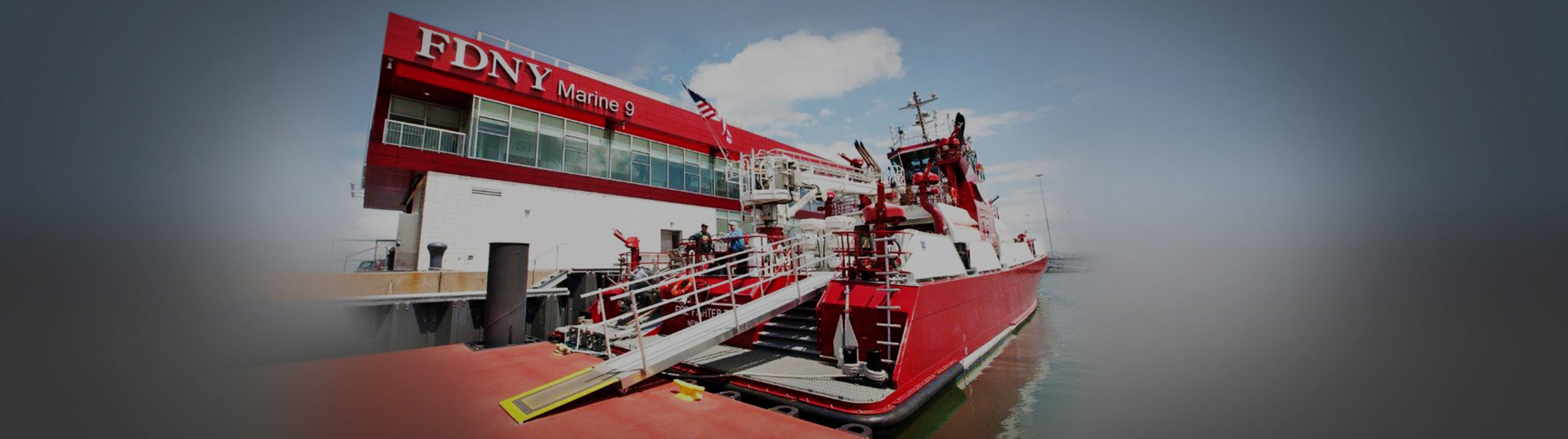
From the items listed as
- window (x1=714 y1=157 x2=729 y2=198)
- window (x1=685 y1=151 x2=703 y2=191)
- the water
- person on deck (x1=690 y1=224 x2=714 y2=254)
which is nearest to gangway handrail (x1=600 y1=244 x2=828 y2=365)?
person on deck (x1=690 y1=224 x2=714 y2=254)

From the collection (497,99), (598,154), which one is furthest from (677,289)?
(497,99)

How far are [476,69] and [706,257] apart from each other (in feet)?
34.6

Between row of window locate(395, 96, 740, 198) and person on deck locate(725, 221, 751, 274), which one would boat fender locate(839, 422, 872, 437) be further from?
row of window locate(395, 96, 740, 198)

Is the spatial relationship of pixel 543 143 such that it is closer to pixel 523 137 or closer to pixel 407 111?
pixel 523 137

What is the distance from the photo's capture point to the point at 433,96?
14227 millimetres

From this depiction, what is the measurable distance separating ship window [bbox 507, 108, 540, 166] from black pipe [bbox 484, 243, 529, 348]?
27.5ft

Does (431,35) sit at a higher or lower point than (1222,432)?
higher

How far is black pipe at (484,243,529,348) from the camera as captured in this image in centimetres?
763

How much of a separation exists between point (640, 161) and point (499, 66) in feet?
18.7

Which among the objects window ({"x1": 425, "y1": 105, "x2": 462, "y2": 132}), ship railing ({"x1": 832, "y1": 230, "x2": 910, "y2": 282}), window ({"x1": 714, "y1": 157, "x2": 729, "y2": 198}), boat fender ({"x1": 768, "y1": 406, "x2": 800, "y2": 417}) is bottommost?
boat fender ({"x1": 768, "y1": 406, "x2": 800, "y2": 417})

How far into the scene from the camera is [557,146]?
15914mm

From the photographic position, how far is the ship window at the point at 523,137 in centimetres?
1482

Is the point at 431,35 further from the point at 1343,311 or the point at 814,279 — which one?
the point at 1343,311

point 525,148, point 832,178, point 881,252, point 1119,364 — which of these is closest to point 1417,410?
point 1119,364
